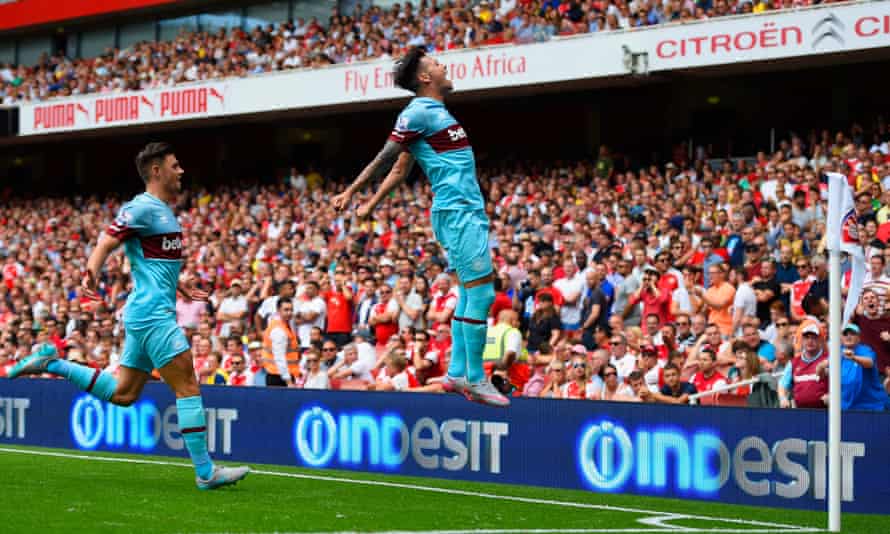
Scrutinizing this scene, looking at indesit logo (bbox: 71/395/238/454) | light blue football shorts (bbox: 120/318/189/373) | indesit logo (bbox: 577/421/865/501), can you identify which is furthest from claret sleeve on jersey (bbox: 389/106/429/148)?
indesit logo (bbox: 71/395/238/454)

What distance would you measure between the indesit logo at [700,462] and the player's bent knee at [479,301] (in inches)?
104

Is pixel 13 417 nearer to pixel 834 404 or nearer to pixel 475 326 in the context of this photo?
pixel 475 326

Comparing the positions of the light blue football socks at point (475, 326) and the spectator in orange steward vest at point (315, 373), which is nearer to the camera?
the light blue football socks at point (475, 326)

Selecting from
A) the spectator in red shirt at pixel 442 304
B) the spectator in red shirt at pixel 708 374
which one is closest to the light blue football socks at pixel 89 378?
the spectator in red shirt at pixel 708 374

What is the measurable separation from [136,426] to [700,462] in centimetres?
695

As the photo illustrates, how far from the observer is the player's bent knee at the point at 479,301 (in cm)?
879

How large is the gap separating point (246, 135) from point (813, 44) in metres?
17.3

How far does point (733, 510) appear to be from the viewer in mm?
9734

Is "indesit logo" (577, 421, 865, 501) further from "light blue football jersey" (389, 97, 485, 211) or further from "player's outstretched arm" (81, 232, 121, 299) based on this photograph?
"player's outstretched arm" (81, 232, 121, 299)

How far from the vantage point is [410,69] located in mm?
8828

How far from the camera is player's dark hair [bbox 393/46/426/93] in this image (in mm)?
8812

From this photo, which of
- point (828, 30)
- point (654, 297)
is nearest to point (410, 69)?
point (654, 297)

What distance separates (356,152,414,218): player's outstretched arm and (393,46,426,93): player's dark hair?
486 millimetres

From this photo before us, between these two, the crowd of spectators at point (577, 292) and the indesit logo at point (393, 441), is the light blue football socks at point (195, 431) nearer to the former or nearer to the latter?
the indesit logo at point (393, 441)
